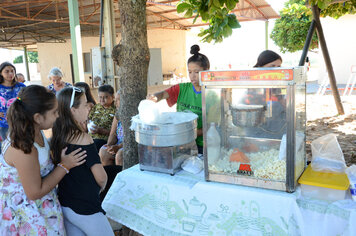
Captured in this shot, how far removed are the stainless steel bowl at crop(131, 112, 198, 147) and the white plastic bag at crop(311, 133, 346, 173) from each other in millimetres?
732

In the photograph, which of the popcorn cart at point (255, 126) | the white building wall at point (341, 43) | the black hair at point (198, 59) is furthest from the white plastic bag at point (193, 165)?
the white building wall at point (341, 43)

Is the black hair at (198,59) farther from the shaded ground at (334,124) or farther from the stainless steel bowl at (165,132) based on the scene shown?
the shaded ground at (334,124)

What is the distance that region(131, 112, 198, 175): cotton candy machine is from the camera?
1768 mm

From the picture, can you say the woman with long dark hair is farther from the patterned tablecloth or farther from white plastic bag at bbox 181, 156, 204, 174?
white plastic bag at bbox 181, 156, 204, 174

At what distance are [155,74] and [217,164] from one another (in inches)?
606

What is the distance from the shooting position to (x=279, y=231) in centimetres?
144

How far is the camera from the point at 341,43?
46.4 feet

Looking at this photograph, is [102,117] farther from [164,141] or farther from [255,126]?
[255,126]

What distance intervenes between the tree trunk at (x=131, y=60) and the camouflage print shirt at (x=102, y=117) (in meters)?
1.16

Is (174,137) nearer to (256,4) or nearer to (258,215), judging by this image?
(258,215)

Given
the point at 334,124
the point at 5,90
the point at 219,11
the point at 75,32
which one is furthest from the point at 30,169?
the point at 334,124

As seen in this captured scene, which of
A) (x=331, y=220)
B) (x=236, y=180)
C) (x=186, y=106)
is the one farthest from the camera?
(x=186, y=106)

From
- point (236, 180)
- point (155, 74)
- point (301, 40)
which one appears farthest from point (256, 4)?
point (236, 180)

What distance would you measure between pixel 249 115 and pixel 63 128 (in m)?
1.04
